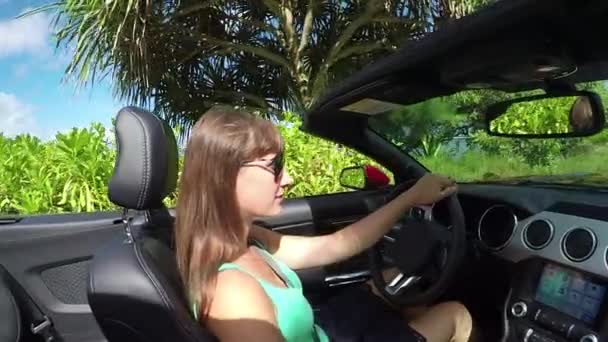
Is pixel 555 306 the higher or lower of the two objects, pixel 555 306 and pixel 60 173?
the lower

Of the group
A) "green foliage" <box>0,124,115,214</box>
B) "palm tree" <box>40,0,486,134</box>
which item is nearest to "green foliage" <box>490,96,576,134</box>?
"green foliage" <box>0,124,115,214</box>

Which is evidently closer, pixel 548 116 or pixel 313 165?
pixel 548 116

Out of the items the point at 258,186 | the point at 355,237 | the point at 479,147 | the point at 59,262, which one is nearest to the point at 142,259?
the point at 258,186

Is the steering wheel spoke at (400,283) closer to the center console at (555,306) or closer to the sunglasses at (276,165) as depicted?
the center console at (555,306)

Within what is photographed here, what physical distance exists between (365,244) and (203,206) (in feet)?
2.61

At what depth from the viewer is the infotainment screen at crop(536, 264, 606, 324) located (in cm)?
183

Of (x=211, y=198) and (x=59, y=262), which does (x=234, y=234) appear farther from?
(x=59, y=262)

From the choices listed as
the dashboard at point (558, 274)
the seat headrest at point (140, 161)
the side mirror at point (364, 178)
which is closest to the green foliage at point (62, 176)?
the side mirror at point (364, 178)

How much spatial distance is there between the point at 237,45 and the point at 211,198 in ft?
26.1

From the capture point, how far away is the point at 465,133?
249cm

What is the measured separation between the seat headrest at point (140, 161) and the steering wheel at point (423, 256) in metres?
0.90

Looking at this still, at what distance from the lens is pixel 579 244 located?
75.8 inches

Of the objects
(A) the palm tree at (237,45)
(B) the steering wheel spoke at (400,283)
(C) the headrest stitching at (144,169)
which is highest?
(A) the palm tree at (237,45)

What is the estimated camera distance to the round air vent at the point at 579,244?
1883mm
